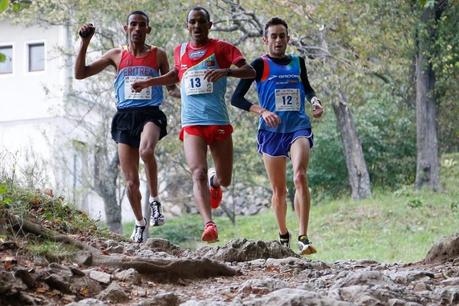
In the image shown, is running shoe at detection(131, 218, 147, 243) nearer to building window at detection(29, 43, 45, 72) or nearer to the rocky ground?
the rocky ground

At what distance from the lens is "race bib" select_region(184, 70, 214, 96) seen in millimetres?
8258

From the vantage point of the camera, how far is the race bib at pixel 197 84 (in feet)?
27.1

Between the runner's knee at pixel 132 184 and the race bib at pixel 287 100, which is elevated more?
the race bib at pixel 287 100

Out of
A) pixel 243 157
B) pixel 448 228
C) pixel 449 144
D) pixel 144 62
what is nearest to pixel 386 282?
pixel 144 62

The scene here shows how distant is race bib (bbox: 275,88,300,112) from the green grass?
6993 mm

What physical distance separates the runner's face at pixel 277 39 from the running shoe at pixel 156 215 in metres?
1.82

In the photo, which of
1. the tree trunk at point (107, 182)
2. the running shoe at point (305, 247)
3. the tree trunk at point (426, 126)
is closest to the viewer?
the running shoe at point (305, 247)

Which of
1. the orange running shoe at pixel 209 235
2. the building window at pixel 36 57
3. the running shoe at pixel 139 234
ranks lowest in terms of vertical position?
the running shoe at pixel 139 234

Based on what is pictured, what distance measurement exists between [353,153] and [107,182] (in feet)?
21.5

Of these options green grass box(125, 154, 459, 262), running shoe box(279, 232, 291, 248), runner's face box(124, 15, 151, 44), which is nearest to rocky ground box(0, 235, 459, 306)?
running shoe box(279, 232, 291, 248)

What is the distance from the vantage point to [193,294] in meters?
5.57

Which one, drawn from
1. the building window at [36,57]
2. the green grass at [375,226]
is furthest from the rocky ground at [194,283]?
the building window at [36,57]

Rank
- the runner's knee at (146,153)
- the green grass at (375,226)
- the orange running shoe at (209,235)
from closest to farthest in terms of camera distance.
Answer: the orange running shoe at (209,235)
the runner's knee at (146,153)
the green grass at (375,226)

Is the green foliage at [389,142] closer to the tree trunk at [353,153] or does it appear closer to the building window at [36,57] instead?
the tree trunk at [353,153]
